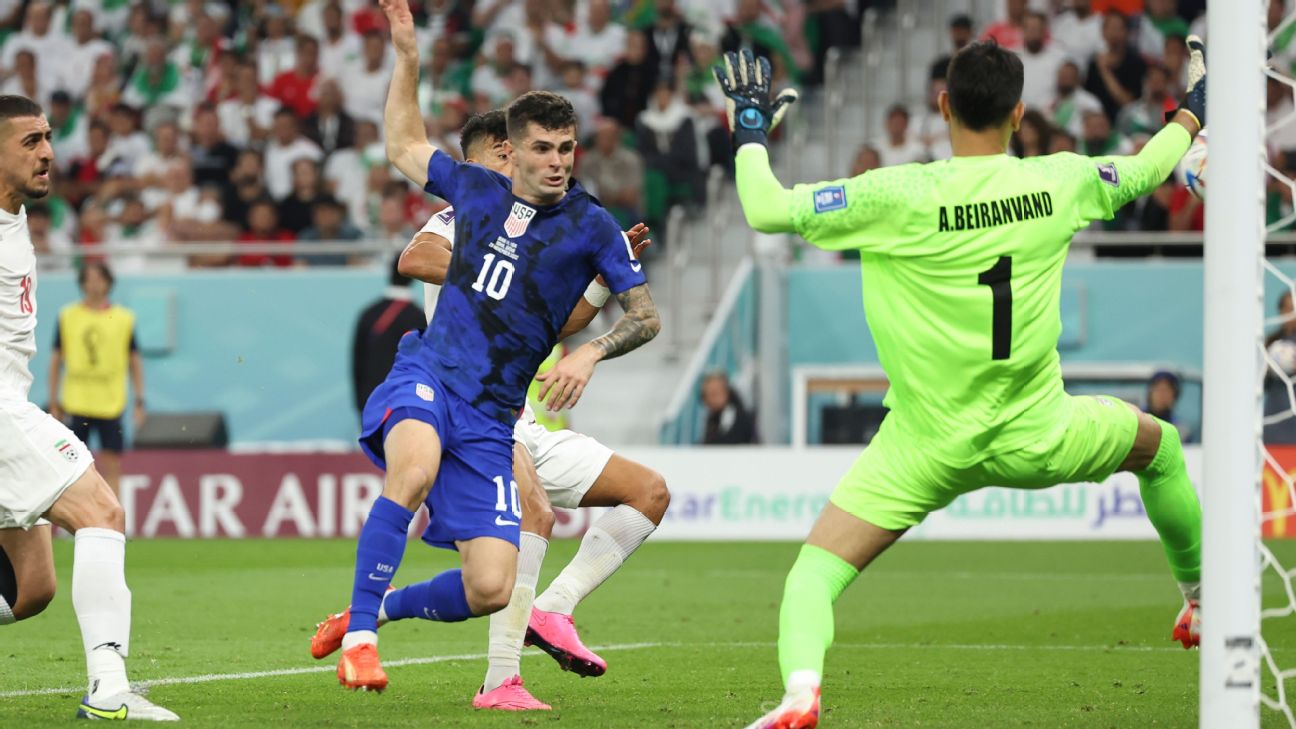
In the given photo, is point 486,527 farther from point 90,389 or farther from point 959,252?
point 90,389

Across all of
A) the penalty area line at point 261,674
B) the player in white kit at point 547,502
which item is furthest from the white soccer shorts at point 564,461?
the penalty area line at point 261,674

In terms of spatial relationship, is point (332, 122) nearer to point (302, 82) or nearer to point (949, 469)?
point (302, 82)

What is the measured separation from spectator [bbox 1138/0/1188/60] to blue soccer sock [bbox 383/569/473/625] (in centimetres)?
1430

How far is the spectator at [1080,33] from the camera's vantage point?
64.8ft

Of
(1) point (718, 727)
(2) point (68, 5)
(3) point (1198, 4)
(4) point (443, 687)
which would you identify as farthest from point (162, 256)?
(1) point (718, 727)

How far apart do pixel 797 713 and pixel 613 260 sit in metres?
1.98

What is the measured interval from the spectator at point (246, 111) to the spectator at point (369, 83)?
31.9 inches

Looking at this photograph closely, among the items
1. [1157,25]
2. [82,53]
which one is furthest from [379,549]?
[82,53]

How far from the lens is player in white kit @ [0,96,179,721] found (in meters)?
6.46

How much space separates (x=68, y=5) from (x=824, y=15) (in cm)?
875

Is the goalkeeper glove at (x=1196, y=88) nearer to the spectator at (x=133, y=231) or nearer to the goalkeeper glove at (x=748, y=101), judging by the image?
the goalkeeper glove at (x=748, y=101)

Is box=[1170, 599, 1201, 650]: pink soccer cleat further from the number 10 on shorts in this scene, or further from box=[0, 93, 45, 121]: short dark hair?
box=[0, 93, 45, 121]: short dark hair

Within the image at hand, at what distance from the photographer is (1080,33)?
65.2 feet

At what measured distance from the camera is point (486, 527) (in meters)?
6.90
